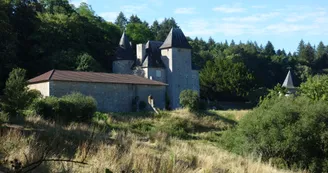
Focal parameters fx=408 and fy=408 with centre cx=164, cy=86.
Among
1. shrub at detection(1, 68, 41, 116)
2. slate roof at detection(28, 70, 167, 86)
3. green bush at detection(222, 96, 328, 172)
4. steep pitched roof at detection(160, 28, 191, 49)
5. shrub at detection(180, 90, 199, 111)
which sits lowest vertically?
green bush at detection(222, 96, 328, 172)

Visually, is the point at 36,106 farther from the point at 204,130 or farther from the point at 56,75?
the point at 204,130

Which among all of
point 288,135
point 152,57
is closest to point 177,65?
point 152,57

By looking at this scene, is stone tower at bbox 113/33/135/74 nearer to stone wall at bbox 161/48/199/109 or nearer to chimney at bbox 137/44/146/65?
chimney at bbox 137/44/146/65

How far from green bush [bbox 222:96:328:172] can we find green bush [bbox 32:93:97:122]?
397 inches

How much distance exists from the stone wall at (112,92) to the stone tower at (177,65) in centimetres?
641

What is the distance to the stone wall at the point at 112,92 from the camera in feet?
116

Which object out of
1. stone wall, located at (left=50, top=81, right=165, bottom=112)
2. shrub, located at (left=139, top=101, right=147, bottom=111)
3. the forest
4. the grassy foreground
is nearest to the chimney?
the forest

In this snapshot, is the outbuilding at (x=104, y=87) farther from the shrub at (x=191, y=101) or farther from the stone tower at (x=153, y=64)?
the stone tower at (x=153, y=64)

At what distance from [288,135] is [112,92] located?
770 inches

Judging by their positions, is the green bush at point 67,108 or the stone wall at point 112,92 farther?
the stone wall at point 112,92

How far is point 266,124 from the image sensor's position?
2511 cm

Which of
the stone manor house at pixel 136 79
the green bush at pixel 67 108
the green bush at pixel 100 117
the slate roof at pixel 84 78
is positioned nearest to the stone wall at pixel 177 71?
the stone manor house at pixel 136 79

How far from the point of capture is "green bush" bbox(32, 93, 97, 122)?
90.7 ft

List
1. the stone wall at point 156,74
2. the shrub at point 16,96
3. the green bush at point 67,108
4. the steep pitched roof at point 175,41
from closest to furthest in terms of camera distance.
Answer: the shrub at point 16,96 < the green bush at point 67,108 < the stone wall at point 156,74 < the steep pitched roof at point 175,41
